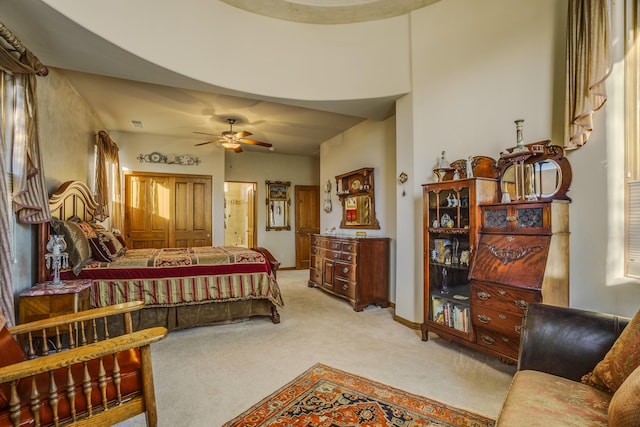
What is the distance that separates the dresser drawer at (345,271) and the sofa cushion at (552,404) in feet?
9.37

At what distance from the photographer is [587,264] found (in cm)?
220

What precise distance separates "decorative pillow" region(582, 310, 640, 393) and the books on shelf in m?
1.31

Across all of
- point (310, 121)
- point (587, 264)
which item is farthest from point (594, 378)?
point (310, 121)

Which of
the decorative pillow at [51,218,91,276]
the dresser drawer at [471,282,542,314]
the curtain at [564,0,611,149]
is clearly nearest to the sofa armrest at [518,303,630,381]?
the dresser drawer at [471,282,542,314]

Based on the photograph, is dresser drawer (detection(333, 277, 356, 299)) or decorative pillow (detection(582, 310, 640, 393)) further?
dresser drawer (detection(333, 277, 356, 299))

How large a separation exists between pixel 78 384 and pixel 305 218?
649 cm

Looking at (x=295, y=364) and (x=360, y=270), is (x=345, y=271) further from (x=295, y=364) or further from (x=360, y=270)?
(x=295, y=364)

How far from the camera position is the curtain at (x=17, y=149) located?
6.70 feet

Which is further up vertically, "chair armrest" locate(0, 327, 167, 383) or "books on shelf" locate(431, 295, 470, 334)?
"chair armrest" locate(0, 327, 167, 383)

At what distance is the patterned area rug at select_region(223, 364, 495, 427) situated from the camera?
183 cm

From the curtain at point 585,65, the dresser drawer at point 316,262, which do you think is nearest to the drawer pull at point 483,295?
the curtain at point 585,65

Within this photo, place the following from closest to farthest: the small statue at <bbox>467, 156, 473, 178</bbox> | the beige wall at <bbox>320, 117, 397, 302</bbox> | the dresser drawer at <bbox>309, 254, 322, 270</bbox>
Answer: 1. the small statue at <bbox>467, 156, 473, 178</bbox>
2. the beige wall at <bbox>320, 117, 397, 302</bbox>
3. the dresser drawer at <bbox>309, 254, 322, 270</bbox>

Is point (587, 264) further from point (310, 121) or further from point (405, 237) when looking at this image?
point (310, 121)

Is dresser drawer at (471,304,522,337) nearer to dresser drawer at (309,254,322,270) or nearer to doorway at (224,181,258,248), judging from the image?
dresser drawer at (309,254,322,270)
